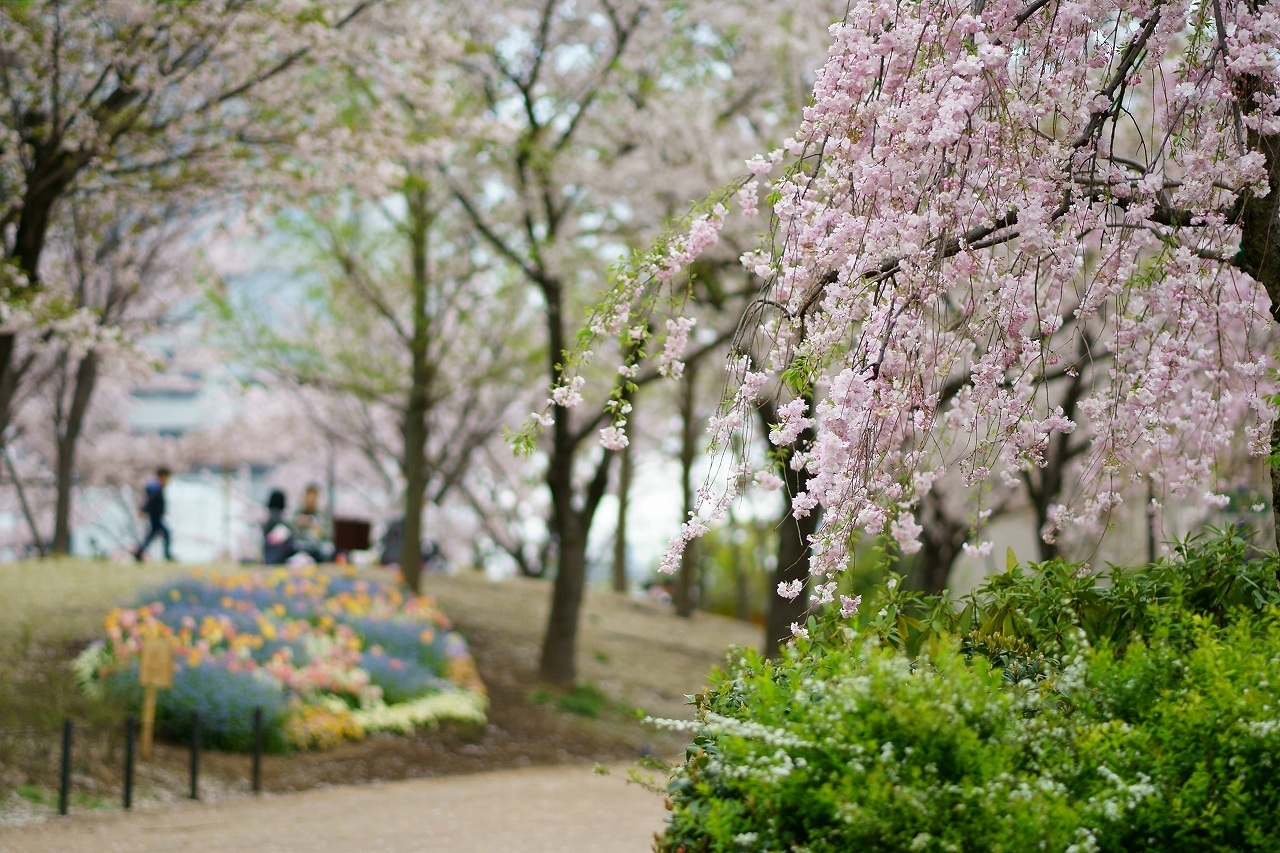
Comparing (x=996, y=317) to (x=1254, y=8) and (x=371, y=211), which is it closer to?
(x=1254, y=8)

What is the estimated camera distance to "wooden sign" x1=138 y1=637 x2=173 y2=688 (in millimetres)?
10422

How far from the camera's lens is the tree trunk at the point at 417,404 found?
1734cm

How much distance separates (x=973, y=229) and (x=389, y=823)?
6.51 m

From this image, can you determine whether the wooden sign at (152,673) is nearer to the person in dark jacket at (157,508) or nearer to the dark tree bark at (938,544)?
the person in dark jacket at (157,508)

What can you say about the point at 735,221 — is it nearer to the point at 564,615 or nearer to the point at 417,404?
the point at 564,615

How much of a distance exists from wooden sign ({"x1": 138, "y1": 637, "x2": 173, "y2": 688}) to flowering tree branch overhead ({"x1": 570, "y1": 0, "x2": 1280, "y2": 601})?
6796 millimetres

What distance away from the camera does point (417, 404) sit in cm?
1758

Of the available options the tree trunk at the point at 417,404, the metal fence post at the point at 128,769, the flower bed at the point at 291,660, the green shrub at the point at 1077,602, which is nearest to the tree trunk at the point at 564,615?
the flower bed at the point at 291,660

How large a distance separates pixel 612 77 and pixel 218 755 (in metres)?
8.99

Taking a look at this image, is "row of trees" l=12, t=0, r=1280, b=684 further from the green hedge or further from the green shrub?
the green hedge

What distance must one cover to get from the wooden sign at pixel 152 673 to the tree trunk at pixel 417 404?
6.71 metres

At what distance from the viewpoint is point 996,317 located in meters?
4.62

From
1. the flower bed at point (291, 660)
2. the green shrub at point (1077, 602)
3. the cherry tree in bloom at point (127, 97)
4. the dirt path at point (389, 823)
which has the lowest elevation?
the dirt path at point (389, 823)

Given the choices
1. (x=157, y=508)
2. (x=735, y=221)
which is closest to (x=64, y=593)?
(x=157, y=508)
